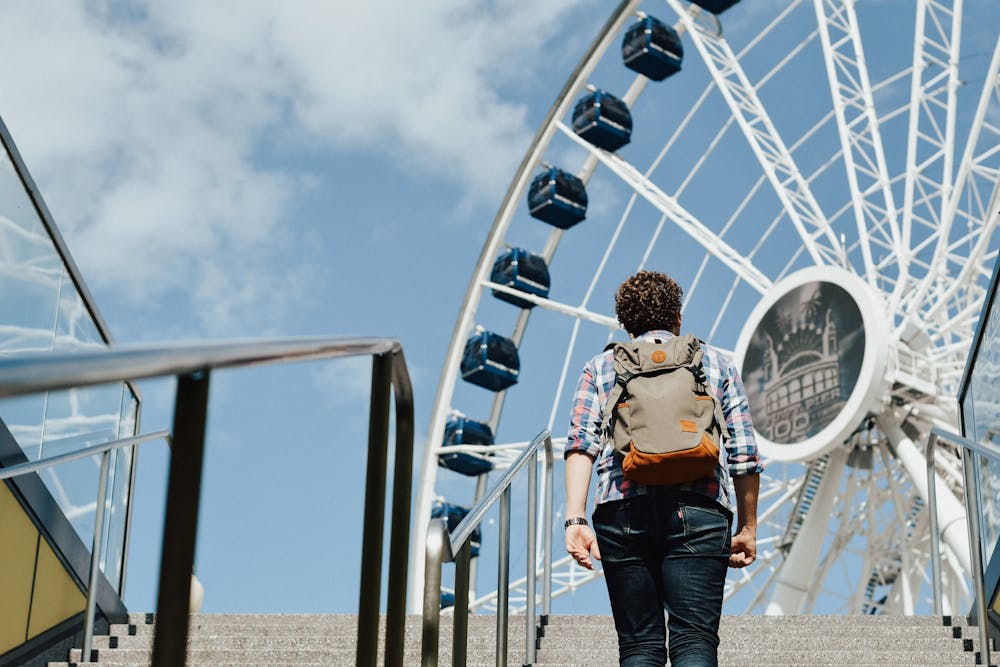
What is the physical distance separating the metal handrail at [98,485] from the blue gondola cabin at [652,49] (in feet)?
42.6

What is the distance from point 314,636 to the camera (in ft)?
15.7

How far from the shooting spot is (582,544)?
3.02 m

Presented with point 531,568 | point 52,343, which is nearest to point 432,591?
point 531,568

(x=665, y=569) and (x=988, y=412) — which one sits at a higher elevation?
(x=988, y=412)

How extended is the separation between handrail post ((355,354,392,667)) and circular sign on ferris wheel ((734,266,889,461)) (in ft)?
37.6

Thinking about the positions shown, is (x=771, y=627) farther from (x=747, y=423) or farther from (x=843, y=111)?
(x=843, y=111)

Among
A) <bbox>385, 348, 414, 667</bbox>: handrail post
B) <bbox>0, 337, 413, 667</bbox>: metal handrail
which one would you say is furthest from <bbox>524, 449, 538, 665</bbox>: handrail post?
<bbox>0, 337, 413, 667</bbox>: metal handrail

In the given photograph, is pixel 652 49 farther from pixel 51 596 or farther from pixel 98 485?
pixel 51 596

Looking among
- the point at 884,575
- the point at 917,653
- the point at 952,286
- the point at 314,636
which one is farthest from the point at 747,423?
the point at 884,575

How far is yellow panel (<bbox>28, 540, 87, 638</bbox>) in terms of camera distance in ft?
15.2

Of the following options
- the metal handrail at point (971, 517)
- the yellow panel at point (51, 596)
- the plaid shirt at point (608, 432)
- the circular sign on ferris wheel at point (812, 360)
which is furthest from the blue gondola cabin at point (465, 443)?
the plaid shirt at point (608, 432)

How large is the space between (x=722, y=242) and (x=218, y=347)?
15210mm

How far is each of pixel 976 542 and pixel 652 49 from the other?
42.0 ft

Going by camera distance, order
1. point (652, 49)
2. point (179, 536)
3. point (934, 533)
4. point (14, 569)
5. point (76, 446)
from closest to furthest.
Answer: point (179, 536)
point (14, 569)
point (76, 446)
point (934, 533)
point (652, 49)
